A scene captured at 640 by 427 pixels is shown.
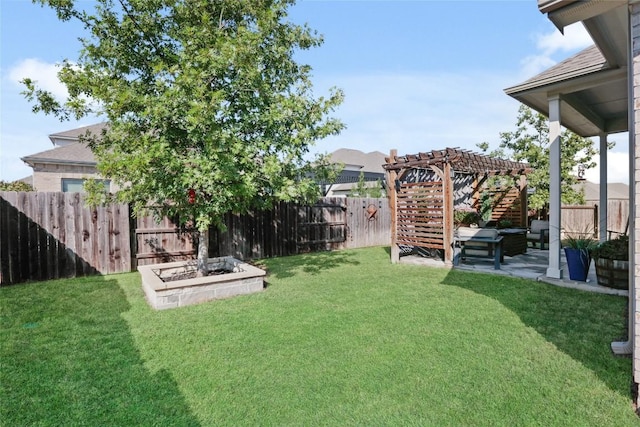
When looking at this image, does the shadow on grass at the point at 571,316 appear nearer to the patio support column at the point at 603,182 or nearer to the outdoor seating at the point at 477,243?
the outdoor seating at the point at 477,243

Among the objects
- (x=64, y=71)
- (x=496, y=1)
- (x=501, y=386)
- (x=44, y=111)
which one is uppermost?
(x=496, y=1)

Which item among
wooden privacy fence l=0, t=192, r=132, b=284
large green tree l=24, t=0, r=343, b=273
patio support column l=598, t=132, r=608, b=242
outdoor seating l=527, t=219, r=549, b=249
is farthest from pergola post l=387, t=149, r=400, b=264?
wooden privacy fence l=0, t=192, r=132, b=284

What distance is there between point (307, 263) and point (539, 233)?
22.0 feet

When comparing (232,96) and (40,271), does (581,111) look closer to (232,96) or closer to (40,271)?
(232,96)

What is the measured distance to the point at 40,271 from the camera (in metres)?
6.32

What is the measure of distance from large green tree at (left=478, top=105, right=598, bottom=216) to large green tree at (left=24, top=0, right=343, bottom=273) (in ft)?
34.8

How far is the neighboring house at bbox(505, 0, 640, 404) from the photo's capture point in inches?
91.5

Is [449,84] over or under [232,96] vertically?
over

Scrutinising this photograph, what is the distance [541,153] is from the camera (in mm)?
13602

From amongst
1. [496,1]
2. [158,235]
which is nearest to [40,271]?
[158,235]

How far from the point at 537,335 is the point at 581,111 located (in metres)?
5.42

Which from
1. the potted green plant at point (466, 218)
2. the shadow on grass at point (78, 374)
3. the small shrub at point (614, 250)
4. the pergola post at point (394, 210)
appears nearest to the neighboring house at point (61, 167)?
the shadow on grass at point (78, 374)

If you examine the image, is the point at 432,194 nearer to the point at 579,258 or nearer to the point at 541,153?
the point at 579,258

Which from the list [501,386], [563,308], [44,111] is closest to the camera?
[501,386]
